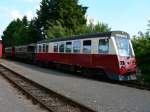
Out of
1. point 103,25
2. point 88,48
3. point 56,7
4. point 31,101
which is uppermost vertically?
point 56,7

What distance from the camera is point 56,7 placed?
63156 mm

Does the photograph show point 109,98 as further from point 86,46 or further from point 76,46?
point 76,46

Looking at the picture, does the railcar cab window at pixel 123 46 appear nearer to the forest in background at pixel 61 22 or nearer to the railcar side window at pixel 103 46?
the railcar side window at pixel 103 46

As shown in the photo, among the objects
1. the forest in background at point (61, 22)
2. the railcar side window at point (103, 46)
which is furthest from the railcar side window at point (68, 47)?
the forest in background at point (61, 22)

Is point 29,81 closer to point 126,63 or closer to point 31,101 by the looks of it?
point 126,63

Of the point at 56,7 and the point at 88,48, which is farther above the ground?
the point at 56,7

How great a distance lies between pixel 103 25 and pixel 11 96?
32.5 m

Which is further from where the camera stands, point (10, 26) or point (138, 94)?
point (10, 26)

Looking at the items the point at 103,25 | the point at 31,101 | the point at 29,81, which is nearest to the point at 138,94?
the point at 31,101

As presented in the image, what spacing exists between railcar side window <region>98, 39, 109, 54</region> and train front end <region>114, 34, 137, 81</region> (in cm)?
65

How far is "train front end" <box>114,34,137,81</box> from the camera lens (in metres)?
20.3

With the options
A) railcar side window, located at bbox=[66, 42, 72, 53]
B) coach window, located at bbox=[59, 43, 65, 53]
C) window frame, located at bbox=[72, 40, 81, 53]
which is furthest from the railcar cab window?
coach window, located at bbox=[59, 43, 65, 53]

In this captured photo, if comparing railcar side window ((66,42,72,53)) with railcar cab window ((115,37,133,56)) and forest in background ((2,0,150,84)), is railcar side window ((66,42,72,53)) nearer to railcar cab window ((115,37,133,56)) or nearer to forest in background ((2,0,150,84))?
railcar cab window ((115,37,133,56))

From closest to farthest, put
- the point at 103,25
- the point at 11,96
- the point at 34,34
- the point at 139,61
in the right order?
the point at 11,96 → the point at 139,61 → the point at 103,25 → the point at 34,34
